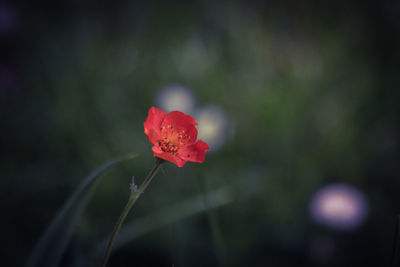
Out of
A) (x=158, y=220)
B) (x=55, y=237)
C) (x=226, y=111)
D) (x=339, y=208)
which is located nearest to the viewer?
(x=55, y=237)

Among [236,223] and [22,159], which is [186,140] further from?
[22,159]

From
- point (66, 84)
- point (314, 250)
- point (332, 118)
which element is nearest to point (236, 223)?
point (314, 250)

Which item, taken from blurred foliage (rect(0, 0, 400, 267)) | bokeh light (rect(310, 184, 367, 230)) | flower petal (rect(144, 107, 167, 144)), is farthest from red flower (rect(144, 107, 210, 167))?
bokeh light (rect(310, 184, 367, 230))

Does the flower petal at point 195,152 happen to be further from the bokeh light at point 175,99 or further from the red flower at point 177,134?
the bokeh light at point 175,99

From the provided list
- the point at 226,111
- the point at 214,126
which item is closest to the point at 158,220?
the point at 214,126

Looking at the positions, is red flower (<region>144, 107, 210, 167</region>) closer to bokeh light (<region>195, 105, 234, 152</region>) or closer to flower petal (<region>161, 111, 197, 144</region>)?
flower petal (<region>161, 111, 197, 144</region>)

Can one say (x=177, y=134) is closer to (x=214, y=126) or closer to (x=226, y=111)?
(x=214, y=126)

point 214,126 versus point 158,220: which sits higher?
point 214,126

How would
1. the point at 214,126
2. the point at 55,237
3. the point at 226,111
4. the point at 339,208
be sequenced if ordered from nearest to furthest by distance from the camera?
the point at 55,237
the point at 339,208
the point at 214,126
the point at 226,111
